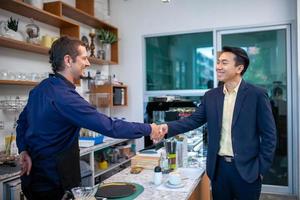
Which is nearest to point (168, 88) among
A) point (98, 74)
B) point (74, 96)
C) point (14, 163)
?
point (98, 74)

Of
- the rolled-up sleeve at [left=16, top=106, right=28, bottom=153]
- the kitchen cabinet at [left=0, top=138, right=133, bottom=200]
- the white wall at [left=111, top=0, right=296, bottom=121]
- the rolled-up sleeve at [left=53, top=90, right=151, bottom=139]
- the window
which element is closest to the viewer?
the rolled-up sleeve at [left=53, top=90, right=151, bottom=139]

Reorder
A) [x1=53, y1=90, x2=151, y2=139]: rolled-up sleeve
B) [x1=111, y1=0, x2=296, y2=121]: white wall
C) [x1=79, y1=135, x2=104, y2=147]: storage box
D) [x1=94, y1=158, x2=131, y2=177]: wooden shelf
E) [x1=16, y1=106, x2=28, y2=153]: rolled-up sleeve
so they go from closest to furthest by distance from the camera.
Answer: [x1=53, y1=90, x2=151, y2=139]: rolled-up sleeve, [x1=16, y1=106, x2=28, y2=153]: rolled-up sleeve, [x1=79, y1=135, x2=104, y2=147]: storage box, [x1=94, y1=158, x2=131, y2=177]: wooden shelf, [x1=111, y1=0, x2=296, y2=121]: white wall

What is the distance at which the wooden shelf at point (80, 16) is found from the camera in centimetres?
355

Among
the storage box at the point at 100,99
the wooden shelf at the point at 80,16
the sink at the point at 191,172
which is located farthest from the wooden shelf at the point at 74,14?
the sink at the point at 191,172

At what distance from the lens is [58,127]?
1743 millimetres

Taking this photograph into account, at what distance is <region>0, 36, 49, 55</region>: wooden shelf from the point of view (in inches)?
112

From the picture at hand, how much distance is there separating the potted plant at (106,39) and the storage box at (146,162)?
2.67 m

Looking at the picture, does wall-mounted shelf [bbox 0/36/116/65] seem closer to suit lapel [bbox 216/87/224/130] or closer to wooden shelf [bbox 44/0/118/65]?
wooden shelf [bbox 44/0/118/65]

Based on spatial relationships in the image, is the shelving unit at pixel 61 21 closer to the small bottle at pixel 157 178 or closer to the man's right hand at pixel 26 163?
the man's right hand at pixel 26 163

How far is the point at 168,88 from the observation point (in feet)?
15.8

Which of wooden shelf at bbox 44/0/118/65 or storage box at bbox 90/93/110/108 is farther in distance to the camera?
storage box at bbox 90/93/110/108

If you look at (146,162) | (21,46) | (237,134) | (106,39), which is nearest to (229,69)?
(237,134)

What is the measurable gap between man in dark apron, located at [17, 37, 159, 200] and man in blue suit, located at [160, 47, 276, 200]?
A: 0.67m

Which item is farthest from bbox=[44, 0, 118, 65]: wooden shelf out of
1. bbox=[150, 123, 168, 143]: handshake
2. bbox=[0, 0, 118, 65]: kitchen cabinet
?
bbox=[150, 123, 168, 143]: handshake
